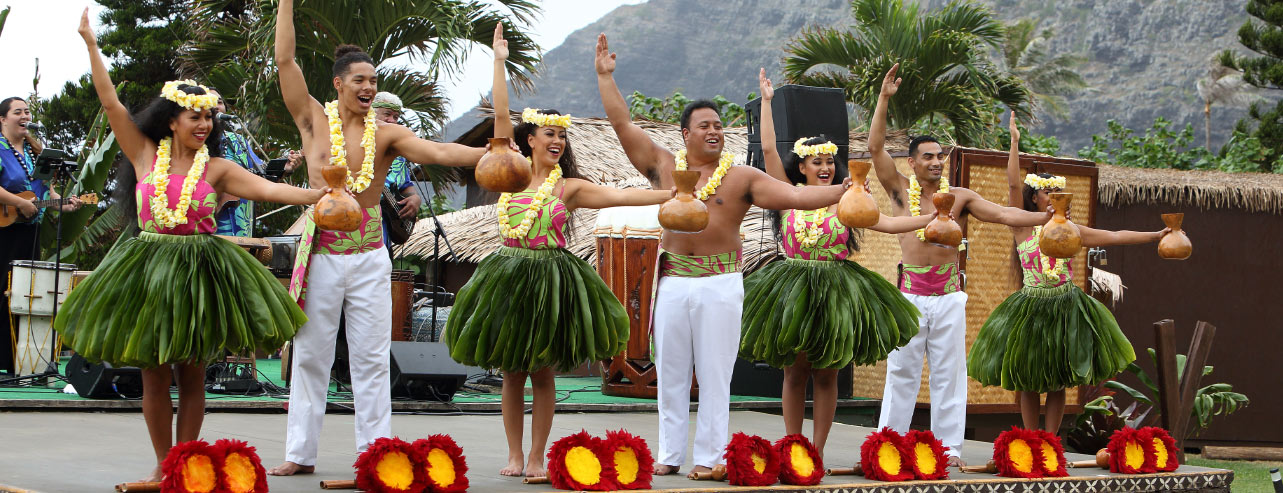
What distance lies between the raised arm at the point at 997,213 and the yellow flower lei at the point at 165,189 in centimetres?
315

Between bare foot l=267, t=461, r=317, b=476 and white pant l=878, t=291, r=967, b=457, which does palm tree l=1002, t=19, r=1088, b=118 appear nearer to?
white pant l=878, t=291, r=967, b=457

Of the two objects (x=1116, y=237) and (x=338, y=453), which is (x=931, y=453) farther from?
(x=338, y=453)

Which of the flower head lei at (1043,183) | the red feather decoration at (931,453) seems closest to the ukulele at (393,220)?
the red feather decoration at (931,453)

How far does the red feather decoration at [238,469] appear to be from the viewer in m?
3.43

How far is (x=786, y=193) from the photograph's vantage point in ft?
14.1

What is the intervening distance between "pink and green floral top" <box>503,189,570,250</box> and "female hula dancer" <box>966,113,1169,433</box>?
2.47 meters

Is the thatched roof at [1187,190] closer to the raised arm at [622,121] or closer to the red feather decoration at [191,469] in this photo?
the raised arm at [622,121]

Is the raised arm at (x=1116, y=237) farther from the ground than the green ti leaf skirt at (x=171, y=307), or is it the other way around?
the raised arm at (x=1116, y=237)

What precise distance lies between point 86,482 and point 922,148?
11.5 ft

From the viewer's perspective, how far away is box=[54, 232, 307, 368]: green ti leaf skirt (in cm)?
365

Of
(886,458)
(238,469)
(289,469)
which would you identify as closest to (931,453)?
(886,458)

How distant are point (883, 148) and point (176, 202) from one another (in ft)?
9.41

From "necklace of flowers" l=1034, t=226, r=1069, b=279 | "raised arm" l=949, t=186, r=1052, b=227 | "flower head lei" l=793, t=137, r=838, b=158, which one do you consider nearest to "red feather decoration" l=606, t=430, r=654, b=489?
"flower head lei" l=793, t=137, r=838, b=158

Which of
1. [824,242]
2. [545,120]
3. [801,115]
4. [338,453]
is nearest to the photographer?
[545,120]
